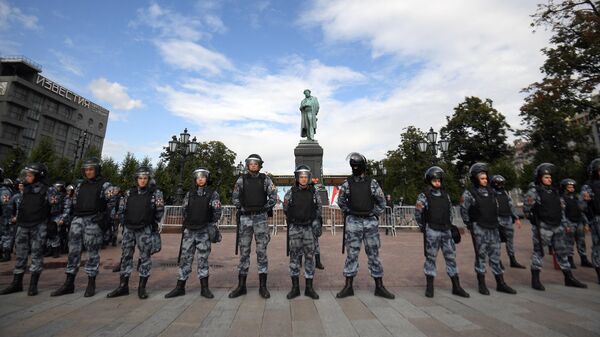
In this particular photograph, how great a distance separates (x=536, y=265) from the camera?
5.57 meters

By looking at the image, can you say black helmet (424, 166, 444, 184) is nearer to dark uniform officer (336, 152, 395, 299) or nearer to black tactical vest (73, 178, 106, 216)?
dark uniform officer (336, 152, 395, 299)

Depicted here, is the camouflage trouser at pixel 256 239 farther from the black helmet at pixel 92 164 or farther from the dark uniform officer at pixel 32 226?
the dark uniform officer at pixel 32 226

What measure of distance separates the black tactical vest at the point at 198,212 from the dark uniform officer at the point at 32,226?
2890 millimetres

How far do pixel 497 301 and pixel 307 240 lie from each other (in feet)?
10.9

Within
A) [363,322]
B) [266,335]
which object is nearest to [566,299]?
[363,322]

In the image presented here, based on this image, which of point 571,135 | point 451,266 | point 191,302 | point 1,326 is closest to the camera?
point 1,326

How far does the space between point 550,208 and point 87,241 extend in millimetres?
9229

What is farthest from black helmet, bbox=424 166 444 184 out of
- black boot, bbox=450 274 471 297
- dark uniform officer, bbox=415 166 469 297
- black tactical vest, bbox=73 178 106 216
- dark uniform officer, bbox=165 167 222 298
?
black tactical vest, bbox=73 178 106 216

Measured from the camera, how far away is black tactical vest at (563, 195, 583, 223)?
7.36m

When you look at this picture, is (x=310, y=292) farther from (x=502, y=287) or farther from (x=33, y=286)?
(x=33, y=286)

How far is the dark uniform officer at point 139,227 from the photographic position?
5098mm

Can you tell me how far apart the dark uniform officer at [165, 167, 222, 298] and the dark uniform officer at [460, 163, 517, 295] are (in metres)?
4.97

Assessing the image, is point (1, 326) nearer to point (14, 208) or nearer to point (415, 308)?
point (14, 208)

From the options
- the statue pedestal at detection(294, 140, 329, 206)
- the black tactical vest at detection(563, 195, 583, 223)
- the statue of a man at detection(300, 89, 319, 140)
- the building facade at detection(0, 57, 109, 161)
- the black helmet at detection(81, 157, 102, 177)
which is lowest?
the black tactical vest at detection(563, 195, 583, 223)
